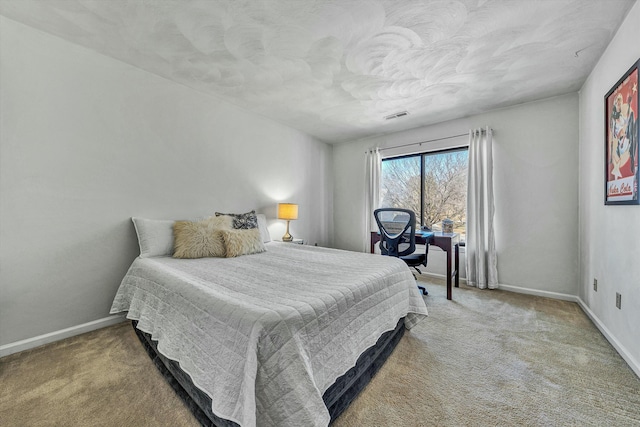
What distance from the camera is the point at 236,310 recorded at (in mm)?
1104

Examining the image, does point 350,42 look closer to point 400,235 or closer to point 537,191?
point 400,235

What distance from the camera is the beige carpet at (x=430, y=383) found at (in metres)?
1.27

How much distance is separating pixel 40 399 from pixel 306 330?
63.9 inches

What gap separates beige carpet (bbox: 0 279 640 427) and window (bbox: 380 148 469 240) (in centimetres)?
205

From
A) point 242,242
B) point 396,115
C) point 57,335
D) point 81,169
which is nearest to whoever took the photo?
point 57,335

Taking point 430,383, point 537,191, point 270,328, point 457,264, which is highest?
point 537,191

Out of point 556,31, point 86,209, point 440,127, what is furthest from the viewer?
point 440,127

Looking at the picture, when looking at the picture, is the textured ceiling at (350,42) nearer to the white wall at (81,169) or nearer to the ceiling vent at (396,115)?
the white wall at (81,169)

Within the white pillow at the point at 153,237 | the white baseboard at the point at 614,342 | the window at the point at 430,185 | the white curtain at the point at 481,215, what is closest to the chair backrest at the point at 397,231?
the white curtain at the point at 481,215

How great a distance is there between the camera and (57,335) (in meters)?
2.03

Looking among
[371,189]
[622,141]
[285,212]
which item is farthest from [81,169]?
[622,141]

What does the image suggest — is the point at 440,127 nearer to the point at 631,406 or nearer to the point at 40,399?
the point at 631,406

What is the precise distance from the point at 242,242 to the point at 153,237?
813 mm

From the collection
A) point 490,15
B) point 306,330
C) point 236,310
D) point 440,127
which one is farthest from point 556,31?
point 236,310
